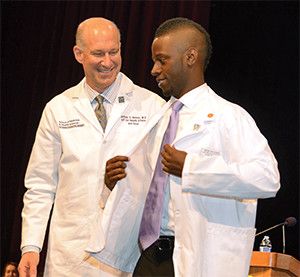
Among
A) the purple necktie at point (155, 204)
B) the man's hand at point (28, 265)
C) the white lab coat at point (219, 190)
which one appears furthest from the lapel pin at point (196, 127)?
the man's hand at point (28, 265)

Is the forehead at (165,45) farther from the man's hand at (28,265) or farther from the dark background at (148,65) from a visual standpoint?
the dark background at (148,65)

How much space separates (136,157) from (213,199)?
464 millimetres

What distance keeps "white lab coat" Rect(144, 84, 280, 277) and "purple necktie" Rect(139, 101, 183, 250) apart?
0.06 metres

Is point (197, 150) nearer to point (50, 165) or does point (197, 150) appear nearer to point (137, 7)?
point (50, 165)

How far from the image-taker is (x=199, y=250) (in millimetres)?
2457

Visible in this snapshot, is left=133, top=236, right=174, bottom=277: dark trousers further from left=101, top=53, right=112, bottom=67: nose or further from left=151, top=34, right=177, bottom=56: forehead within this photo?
left=101, top=53, right=112, bottom=67: nose

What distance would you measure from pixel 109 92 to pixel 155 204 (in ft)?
2.79

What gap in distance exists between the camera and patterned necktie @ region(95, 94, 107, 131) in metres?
3.25

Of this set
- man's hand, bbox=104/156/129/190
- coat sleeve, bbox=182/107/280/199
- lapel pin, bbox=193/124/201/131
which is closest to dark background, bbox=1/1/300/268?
man's hand, bbox=104/156/129/190

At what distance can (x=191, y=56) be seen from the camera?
8.96ft

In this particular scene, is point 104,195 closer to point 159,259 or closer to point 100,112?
point 159,259

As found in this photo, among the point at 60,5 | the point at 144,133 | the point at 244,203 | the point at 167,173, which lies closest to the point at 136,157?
the point at 144,133

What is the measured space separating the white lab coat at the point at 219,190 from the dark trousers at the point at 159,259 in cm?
8

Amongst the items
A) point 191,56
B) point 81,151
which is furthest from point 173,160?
point 81,151
